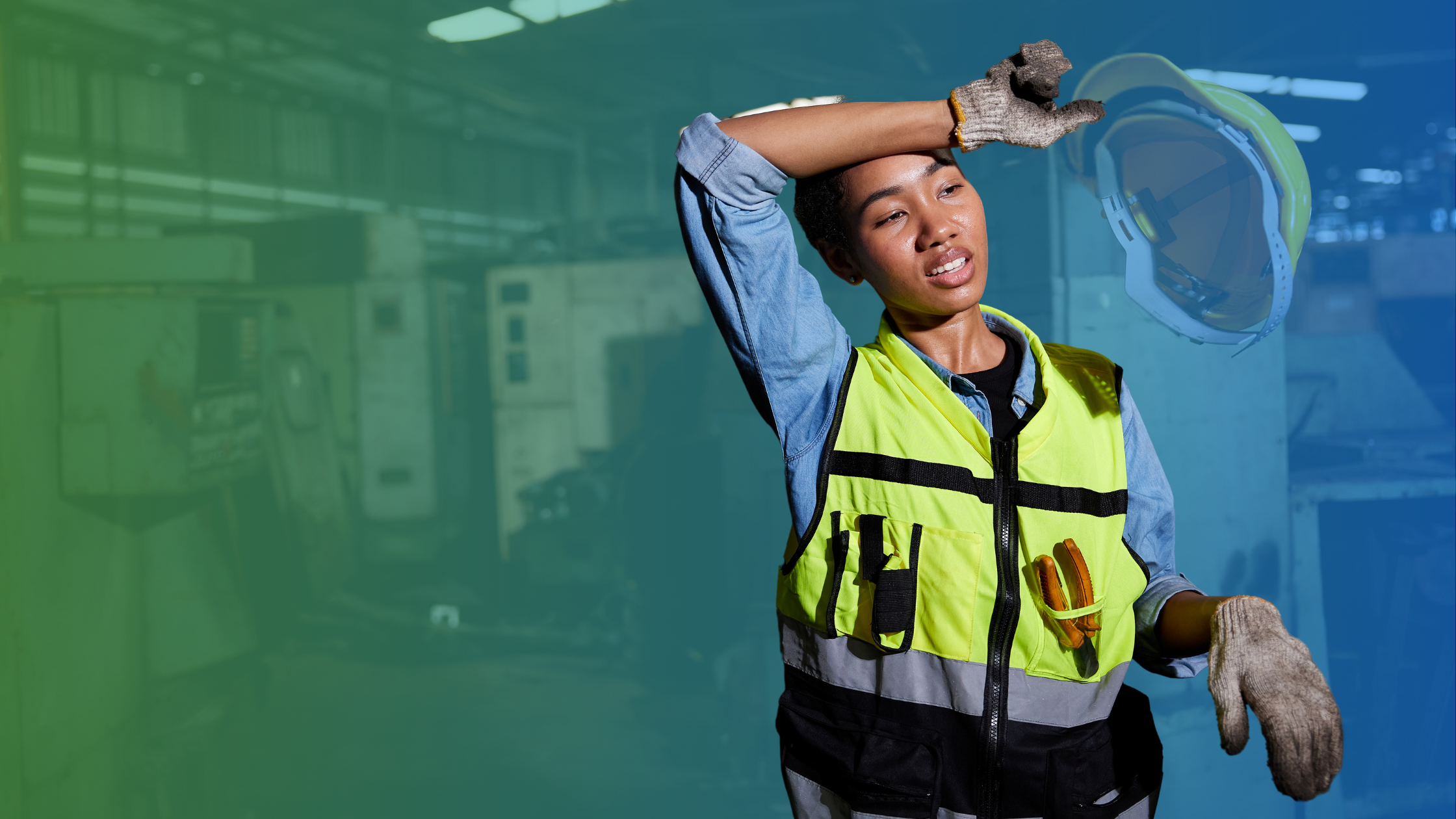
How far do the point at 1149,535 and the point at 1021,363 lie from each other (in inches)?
7.4

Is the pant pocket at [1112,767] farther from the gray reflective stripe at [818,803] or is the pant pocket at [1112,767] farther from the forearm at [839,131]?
the forearm at [839,131]

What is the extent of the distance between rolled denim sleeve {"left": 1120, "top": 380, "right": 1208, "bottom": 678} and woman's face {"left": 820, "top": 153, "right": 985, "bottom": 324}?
181mm

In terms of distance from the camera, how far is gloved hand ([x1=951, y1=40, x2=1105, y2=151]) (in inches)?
26.8

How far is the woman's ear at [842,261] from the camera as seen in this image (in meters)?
0.82

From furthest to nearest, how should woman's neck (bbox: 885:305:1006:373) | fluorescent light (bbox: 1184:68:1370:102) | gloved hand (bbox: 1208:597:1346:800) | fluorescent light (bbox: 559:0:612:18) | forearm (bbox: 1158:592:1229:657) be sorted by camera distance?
1. fluorescent light (bbox: 559:0:612:18)
2. fluorescent light (bbox: 1184:68:1370:102)
3. woman's neck (bbox: 885:305:1006:373)
4. forearm (bbox: 1158:592:1229:657)
5. gloved hand (bbox: 1208:597:1346:800)

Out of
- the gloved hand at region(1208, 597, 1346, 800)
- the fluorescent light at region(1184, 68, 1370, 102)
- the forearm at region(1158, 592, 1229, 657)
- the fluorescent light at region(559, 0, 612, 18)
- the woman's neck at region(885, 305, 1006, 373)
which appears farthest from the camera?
the fluorescent light at region(559, 0, 612, 18)

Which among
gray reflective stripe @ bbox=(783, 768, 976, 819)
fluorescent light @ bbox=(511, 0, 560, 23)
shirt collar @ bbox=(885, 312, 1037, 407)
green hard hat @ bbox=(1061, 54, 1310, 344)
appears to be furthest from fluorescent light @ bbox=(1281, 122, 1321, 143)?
gray reflective stripe @ bbox=(783, 768, 976, 819)

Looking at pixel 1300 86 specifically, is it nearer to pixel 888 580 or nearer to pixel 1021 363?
pixel 1021 363

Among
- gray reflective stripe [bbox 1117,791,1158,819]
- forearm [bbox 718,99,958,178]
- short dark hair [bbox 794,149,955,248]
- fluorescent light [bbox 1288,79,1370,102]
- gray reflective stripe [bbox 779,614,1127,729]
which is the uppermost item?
fluorescent light [bbox 1288,79,1370,102]

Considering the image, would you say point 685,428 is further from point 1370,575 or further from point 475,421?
point 1370,575

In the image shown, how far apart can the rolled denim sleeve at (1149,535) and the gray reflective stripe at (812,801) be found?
294mm

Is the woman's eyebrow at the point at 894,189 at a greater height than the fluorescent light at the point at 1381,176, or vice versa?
the fluorescent light at the point at 1381,176

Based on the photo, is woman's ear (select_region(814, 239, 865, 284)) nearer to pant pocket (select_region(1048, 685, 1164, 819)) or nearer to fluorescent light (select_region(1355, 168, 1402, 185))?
pant pocket (select_region(1048, 685, 1164, 819))

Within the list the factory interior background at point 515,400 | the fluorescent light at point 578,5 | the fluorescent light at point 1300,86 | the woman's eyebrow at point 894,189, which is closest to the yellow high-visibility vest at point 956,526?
the woman's eyebrow at point 894,189
